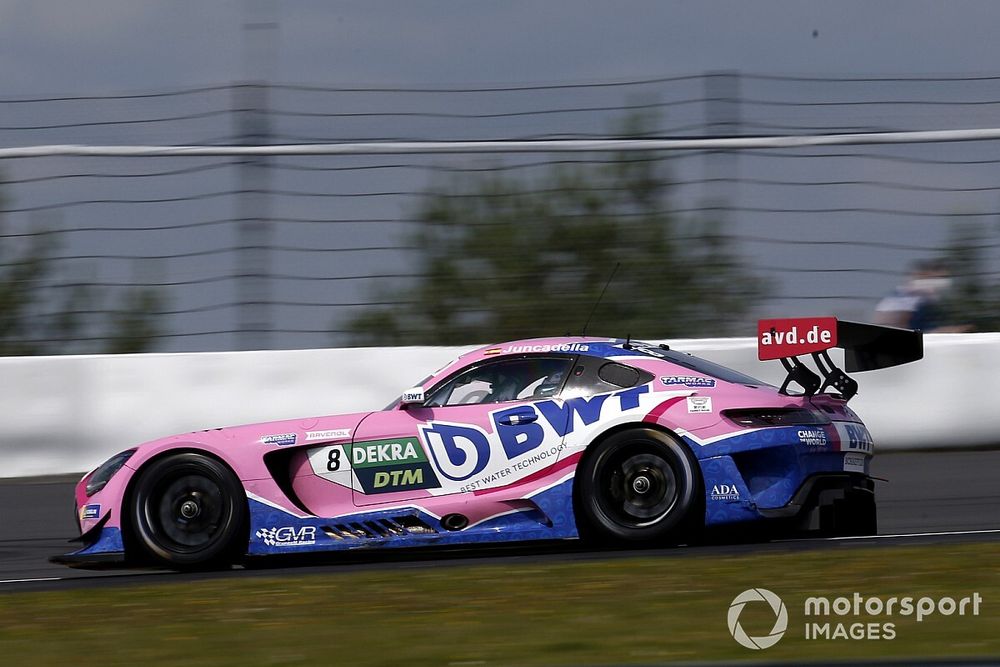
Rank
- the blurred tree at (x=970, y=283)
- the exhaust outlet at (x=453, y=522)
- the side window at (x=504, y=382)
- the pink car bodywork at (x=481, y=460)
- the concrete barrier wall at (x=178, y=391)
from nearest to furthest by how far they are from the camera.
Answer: the pink car bodywork at (x=481, y=460) → the exhaust outlet at (x=453, y=522) → the side window at (x=504, y=382) → the blurred tree at (x=970, y=283) → the concrete barrier wall at (x=178, y=391)

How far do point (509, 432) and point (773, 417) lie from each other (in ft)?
4.19

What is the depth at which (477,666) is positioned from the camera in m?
4.68

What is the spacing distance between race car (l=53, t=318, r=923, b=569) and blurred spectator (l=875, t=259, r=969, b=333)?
3.08 metres

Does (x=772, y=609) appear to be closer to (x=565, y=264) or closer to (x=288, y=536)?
(x=288, y=536)

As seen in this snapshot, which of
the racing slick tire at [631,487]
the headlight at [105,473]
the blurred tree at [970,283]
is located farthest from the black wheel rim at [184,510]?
the blurred tree at [970,283]

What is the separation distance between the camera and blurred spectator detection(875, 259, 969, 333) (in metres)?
10.2

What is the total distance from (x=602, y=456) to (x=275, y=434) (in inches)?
65.2

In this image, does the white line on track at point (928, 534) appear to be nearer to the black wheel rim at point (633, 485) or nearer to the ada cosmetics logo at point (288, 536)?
the black wheel rim at point (633, 485)

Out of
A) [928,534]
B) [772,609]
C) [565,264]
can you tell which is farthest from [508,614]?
[565,264]

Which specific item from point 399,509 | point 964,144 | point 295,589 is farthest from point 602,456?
point 964,144

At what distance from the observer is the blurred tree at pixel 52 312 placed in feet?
34.6

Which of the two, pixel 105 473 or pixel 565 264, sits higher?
pixel 565 264

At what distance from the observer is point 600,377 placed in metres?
7.19

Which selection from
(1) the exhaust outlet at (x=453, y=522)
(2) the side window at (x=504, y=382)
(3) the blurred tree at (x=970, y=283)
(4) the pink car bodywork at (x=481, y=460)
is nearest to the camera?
(4) the pink car bodywork at (x=481, y=460)
